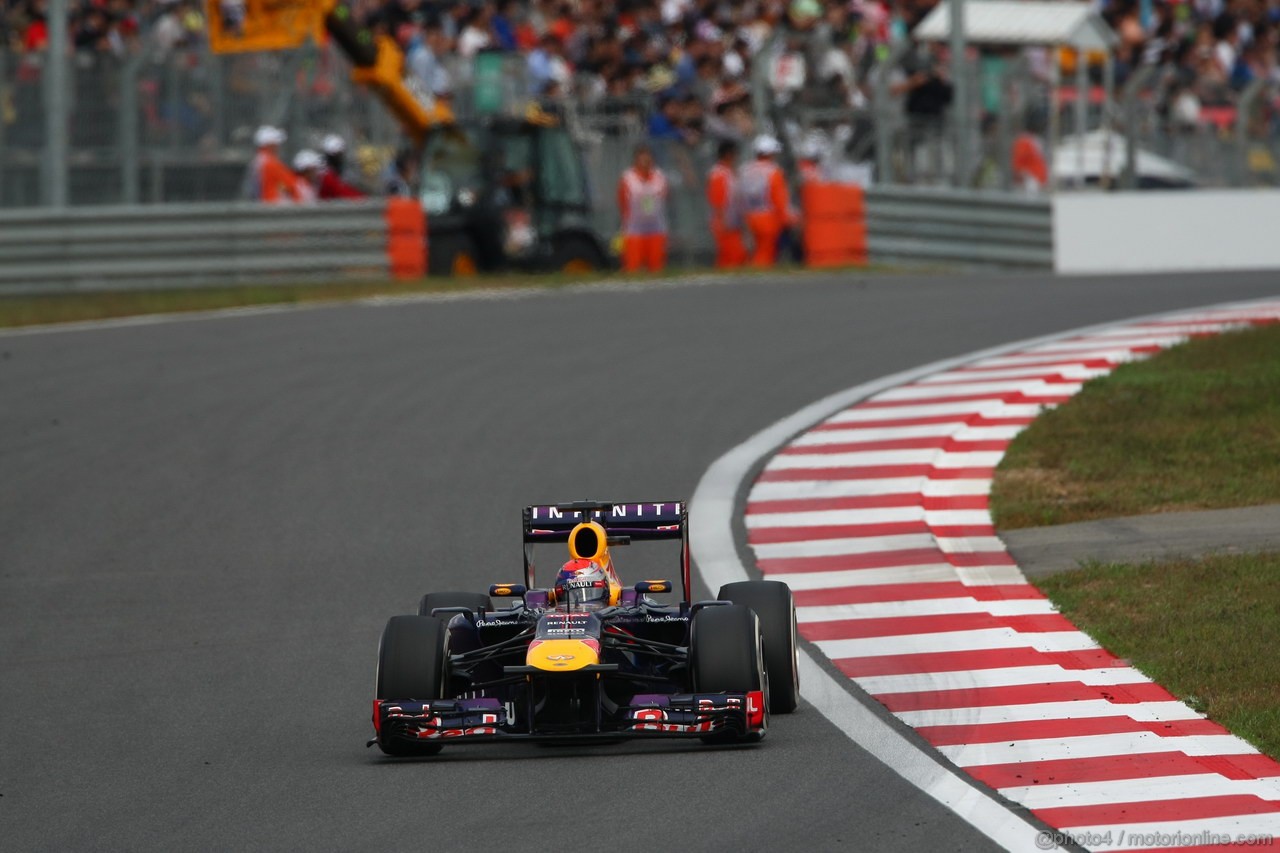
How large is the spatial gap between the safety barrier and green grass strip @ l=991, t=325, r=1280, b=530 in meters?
7.56

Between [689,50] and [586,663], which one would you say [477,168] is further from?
[586,663]

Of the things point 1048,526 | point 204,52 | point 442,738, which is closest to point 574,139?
point 204,52

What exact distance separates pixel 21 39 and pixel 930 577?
18.7 metres

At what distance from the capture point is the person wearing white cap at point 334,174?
22.9 m

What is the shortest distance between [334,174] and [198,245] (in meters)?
2.03

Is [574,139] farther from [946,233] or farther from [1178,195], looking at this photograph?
[1178,195]

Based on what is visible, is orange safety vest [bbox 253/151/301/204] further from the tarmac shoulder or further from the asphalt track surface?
the tarmac shoulder

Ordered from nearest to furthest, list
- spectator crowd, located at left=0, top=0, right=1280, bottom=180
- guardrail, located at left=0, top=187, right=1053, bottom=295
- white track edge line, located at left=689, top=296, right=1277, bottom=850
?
1. white track edge line, located at left=689, top=296, right=1277, bottom=850
2. guardrail, located at left=0, top=187, right=1053, bottom=295
3. spectator crowd, located at left=0, top=0, right=1280, bottom=180

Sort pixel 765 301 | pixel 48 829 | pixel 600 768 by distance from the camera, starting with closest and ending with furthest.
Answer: pixel 48 829 → pixel 600 768 → pixel 765 301

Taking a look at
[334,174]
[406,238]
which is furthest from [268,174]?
[406,238]

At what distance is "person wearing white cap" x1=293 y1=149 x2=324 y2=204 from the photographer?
902 inches

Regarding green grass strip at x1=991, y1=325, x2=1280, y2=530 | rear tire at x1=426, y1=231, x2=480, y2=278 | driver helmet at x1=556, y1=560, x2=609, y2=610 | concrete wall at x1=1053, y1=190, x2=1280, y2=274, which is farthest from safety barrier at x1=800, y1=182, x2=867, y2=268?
driver helmet at x1=556, y1=560, x2=609, y2=610

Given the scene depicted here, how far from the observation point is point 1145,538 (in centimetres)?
1059

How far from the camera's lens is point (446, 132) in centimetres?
2323
